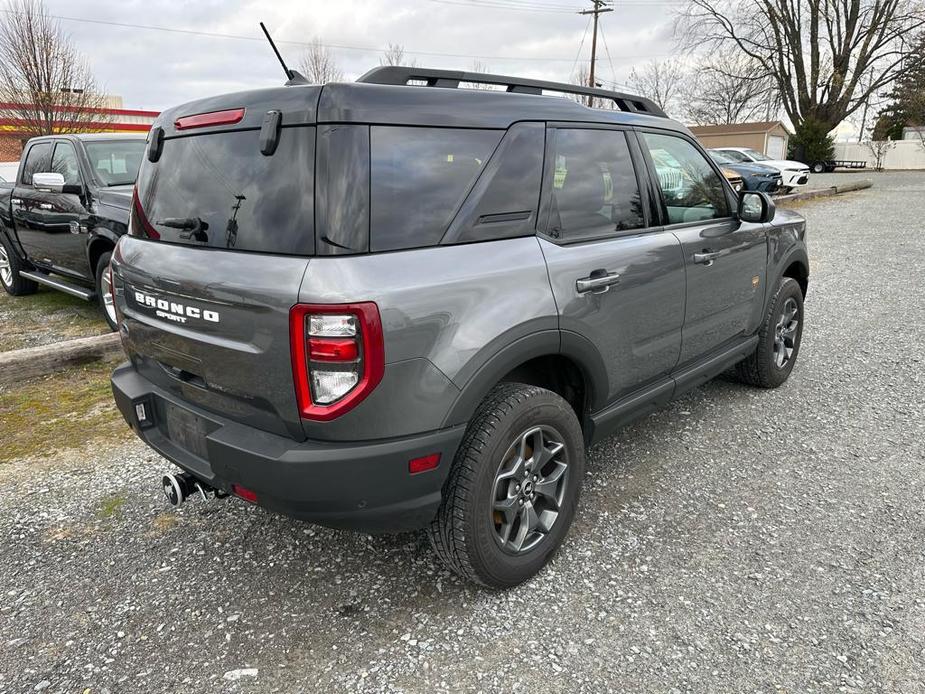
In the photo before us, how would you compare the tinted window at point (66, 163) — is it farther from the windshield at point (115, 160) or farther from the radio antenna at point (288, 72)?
the radio antenna at point (288, 72)

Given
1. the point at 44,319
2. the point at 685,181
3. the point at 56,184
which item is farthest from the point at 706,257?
the point at 44,319

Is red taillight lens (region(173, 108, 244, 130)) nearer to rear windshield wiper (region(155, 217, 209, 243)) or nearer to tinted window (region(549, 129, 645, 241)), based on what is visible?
rear windshield wiper (region(155, 217, 209, 243))

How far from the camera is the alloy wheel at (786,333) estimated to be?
177 inches

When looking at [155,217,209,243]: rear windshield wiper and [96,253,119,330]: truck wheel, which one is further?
[96,253,119,330]: truck wheel

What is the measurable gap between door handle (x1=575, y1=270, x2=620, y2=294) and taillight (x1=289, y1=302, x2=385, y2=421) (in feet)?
3.26

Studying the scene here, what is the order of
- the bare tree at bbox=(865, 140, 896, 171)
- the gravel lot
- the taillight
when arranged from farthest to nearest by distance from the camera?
the bare tree at bbox=(865, 140, 896, 171)
the gravel lot
the taillight

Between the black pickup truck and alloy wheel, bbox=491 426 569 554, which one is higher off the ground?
the black pickup truck

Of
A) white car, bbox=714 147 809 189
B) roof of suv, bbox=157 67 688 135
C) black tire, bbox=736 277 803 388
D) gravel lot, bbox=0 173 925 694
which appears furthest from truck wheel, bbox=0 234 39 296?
white car, bbox=714 147 809 189

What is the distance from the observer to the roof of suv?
2072mm

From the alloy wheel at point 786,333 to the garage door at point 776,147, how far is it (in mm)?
45491

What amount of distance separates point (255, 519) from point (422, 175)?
187 cm

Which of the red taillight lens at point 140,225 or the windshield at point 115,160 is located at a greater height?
the windshield at point 115,160

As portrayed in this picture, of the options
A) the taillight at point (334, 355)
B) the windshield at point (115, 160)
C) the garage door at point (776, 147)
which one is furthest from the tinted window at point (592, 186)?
the garage door at point (776, 147)

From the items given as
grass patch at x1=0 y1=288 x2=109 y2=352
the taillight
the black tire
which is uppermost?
the taillight
